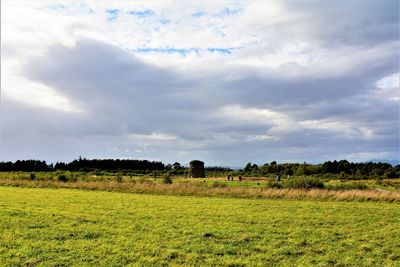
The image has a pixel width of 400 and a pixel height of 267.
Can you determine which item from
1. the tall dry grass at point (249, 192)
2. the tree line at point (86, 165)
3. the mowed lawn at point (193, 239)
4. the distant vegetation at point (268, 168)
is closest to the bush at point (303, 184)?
the tall dry grass at point (249, 192)

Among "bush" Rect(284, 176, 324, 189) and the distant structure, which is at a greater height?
the distant structure

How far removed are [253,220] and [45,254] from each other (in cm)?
953

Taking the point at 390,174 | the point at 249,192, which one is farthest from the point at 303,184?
the point at 390,174

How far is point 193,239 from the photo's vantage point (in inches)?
490

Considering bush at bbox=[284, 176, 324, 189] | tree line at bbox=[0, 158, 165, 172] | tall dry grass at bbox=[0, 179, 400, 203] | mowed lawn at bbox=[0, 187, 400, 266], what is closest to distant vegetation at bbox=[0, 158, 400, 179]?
tree line at bbox=[0, 158, 165, 172]

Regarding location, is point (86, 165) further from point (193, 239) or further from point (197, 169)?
point (193, 239)

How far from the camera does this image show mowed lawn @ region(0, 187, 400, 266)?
10055mm

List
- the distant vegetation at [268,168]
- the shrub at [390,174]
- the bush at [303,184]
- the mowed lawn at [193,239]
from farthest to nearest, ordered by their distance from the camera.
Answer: the distant vegetation at [268,168] < the shrub at [390,174] < the bush at [303,184] < the mowed lawn at [193,239]

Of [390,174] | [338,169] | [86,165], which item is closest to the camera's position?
[390,174]

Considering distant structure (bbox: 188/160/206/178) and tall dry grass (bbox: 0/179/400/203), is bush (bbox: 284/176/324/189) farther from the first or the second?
distant structure (bbox: 188/160/206/178)

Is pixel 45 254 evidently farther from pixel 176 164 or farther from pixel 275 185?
pixel 176 164

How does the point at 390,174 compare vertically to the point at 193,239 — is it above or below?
above

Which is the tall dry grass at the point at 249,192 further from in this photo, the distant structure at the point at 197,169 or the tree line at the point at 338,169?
the tree line at the point at 338,169

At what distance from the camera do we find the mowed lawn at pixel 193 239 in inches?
396
